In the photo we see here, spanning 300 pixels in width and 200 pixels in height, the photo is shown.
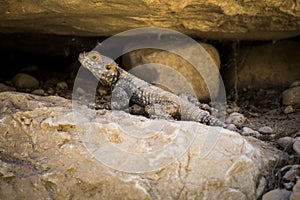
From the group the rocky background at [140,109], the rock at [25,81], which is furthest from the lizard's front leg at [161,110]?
the rock at [25,81]

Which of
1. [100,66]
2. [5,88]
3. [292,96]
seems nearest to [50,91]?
[5,88]

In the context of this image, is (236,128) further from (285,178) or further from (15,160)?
(15,160)

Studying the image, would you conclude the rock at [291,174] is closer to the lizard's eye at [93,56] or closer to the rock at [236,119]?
the rock at [236,119]

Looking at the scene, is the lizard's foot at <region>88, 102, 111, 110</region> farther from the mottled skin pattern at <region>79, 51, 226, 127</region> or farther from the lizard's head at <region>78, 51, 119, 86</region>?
the lizard's head at <region>78, 51, 119, 86</region>

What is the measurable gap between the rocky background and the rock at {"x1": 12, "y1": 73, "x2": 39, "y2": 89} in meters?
0.02

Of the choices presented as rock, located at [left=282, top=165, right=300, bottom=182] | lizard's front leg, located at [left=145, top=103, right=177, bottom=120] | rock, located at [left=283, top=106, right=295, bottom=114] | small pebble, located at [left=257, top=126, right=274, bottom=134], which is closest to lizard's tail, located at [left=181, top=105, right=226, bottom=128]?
lizard's front leg, located at [left=145, top=103, right=177, bottom=120]

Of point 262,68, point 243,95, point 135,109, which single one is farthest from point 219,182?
point 262,68

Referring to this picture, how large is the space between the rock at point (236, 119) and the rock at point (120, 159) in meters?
1.02

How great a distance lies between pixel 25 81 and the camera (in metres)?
5.41

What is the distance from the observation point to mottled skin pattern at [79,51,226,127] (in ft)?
13.8

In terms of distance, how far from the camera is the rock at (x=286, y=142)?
3.36 metres

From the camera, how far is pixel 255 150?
10.2ft

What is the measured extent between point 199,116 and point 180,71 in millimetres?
1221

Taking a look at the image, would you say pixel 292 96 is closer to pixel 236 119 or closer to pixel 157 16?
pixel 236 119
